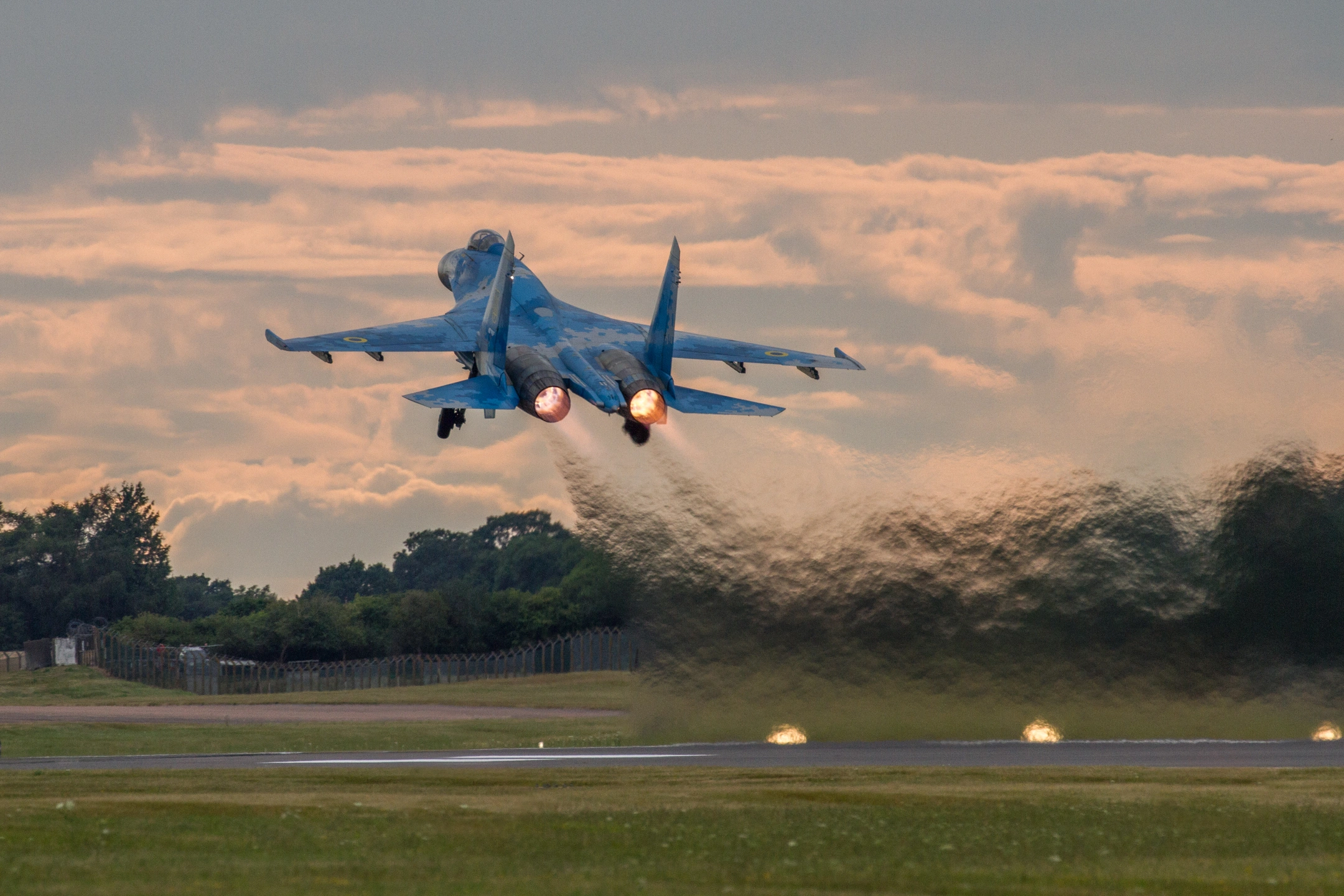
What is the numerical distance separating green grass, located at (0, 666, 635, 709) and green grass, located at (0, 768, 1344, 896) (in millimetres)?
57685

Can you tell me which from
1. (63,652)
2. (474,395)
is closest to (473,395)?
(474,395)

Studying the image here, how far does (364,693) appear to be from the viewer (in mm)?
117875

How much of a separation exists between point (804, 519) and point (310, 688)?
87.0 metres

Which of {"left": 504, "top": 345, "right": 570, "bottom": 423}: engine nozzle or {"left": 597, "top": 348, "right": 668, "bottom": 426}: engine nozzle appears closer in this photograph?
{"left": 597, "top": 348, "right": 668, "bottom": 426}: engine nozzle

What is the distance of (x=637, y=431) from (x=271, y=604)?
357ft

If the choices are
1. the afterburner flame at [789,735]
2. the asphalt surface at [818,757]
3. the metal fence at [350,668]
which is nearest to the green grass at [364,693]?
the metal fence at [350,668]

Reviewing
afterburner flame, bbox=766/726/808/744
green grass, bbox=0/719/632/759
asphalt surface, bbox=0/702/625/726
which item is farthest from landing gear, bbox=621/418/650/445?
asphalt surface, bbox=0/702/625/726

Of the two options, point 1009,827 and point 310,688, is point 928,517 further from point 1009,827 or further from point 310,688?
point 310,688

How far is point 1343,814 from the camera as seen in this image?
32156mm

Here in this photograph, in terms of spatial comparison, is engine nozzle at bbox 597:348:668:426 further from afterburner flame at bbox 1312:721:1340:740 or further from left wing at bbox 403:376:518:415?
afterburner flame at bbox 1312:721:1340:740

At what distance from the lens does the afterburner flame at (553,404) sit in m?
60.1

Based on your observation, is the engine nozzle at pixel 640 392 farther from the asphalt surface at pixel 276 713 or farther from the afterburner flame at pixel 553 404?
the asphalt surface at pixel 276 713

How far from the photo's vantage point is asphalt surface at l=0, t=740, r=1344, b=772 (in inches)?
1763

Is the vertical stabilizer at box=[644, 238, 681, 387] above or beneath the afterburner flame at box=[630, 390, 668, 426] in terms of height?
above
